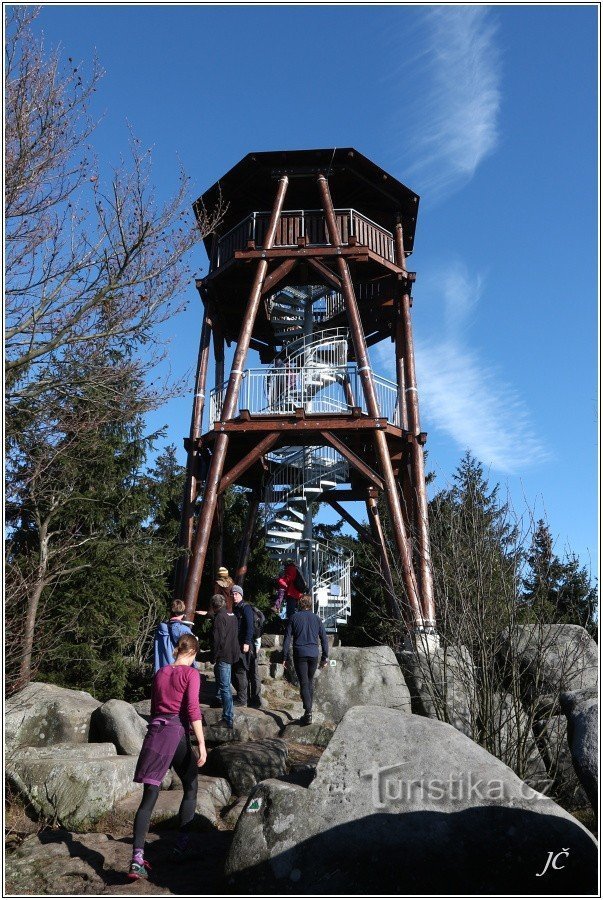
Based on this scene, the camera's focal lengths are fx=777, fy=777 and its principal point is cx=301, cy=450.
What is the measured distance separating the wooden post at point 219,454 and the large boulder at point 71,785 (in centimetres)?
657

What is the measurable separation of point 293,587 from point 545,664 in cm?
510

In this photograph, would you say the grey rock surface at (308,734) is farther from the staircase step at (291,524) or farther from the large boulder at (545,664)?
the staircase step at (291,524)

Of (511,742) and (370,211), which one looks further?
(370,211)

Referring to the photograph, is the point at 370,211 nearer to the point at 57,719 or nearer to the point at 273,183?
the point at 273,183

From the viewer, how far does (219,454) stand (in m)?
15.3

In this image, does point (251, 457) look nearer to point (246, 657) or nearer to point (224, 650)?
point (246, 657)

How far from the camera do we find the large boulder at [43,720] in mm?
8734

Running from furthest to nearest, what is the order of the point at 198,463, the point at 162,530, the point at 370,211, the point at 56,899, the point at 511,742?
the point at 162,530, the point at 370,211, the point at 198,463, the point at 511,742, the point at 56,899

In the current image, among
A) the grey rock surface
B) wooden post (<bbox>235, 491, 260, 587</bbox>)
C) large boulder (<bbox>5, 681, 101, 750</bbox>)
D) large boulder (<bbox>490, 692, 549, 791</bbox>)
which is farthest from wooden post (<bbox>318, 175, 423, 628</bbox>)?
large boulder (<bbox>5, 681, 101, 750</bbox>)

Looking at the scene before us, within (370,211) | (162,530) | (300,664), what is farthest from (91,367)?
(162,530)

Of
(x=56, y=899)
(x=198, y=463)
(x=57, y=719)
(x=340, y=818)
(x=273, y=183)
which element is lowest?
(x=56, y=899)

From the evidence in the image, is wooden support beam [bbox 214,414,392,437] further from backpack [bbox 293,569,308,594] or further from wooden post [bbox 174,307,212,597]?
backpack [bbox 293,569,308,594]

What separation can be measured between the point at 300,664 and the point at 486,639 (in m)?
2.89

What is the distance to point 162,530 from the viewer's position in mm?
25094
